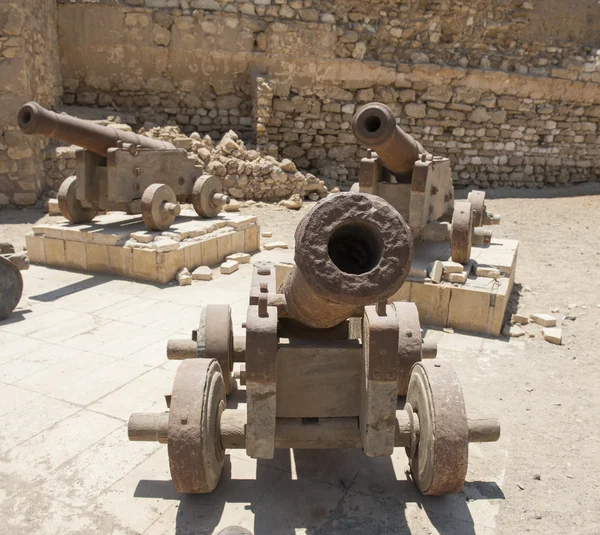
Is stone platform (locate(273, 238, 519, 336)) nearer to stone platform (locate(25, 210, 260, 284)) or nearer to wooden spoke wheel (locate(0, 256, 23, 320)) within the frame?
stone platform (locate(25, 210, 260, 284))

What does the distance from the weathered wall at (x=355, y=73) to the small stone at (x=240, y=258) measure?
637 centimetres

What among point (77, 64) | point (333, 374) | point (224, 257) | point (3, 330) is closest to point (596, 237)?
point (224, 257)

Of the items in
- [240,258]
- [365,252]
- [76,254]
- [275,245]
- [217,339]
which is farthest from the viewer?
[275,245]

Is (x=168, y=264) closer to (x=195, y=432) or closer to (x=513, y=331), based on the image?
(x=513, y=331)

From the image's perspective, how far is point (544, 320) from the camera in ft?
19.4

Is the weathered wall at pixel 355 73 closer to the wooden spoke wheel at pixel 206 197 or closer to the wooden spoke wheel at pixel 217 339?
the wooden spoke wheel at pixel 206 197

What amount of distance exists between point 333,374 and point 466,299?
3.09m

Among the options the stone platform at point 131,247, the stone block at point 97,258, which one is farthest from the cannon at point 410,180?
the stone block at point 97,258

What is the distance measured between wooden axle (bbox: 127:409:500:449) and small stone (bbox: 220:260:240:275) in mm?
4500

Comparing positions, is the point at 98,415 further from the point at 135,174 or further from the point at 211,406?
the point at 135,174

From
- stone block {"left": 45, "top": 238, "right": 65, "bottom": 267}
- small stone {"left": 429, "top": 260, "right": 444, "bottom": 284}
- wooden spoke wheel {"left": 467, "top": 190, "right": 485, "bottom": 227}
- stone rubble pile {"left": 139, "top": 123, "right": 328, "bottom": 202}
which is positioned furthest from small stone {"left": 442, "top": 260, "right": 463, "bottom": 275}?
stone rubble pile {"left": 139, "top": 123, "right": 328, "bottom": 202}

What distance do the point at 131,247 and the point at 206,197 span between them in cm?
202

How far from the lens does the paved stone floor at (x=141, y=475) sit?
9.23 ft

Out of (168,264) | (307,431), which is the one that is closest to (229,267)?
(168,264)
